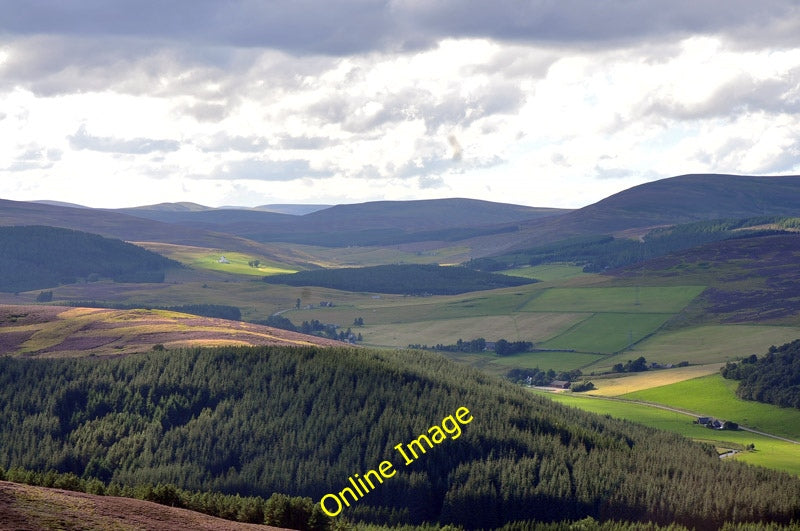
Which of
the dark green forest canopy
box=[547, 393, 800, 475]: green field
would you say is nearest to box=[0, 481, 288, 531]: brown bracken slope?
the dark green forest canopy

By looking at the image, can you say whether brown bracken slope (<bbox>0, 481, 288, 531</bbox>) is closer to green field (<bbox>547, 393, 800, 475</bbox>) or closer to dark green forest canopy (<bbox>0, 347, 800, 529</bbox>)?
dark green forest canopy (<bbox>0, 347, 800, 529</bbox>)

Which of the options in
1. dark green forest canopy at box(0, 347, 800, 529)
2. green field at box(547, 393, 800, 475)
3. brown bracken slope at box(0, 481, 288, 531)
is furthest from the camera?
green field at box(547, 393, 800, 475)

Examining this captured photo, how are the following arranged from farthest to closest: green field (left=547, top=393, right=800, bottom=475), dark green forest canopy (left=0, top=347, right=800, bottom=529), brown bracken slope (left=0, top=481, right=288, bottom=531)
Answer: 1. green field (left=547, top=393, right=800, bottom=475)
2. dark green forest canopy (left=0, top=347, right=800, bottom=529)
3. brown bracken slope (left=0, top=481, right=288, bottom=531)

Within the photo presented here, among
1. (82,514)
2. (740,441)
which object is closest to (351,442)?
(740,441)

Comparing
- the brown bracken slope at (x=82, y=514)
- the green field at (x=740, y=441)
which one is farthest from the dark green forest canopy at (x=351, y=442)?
the brown bracken slope at (x=82, y=514)

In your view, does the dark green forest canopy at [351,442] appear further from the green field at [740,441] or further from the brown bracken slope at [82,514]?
the brown bracken slope at [82,514]

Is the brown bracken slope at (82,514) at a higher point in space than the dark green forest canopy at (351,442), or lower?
higher

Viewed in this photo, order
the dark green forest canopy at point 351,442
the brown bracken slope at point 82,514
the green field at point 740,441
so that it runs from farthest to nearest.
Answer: the green field at point 740,441
the dark green forest canopy at point 351,442
the brown bracken slope at point 82,514

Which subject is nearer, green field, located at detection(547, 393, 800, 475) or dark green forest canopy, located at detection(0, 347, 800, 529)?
dark green forest canopy, located at detection(0, 347, 800, 529)

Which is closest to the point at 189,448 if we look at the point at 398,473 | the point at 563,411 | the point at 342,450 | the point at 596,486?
the point at 342,450
